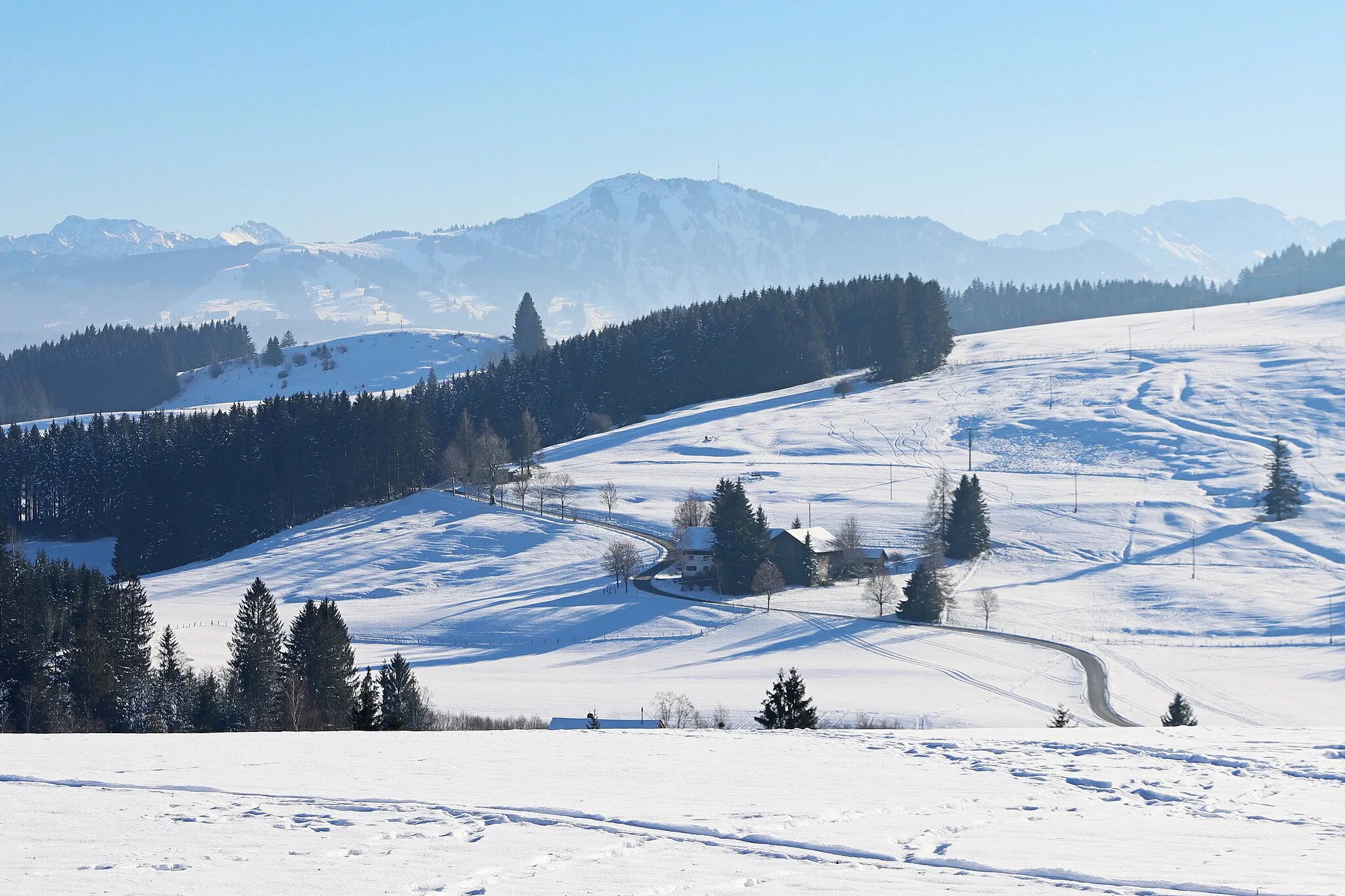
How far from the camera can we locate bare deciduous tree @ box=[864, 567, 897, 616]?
219ft

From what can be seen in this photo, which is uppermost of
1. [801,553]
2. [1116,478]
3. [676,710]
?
[1116,478]

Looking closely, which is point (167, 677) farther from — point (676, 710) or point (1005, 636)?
point (1005, 636)

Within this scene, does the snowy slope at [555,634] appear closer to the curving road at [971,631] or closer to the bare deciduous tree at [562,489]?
the curving road at [971,631]

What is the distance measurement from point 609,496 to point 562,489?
4856 mm

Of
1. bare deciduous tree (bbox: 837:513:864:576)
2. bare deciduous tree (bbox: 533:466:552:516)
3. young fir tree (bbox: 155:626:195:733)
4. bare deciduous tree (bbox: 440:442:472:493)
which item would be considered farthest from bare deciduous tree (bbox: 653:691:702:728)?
bare deciduous tree (bbox: 440:442:472:493)

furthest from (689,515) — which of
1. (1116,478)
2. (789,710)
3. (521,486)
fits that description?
(789,710)

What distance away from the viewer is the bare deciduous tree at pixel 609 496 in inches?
3664

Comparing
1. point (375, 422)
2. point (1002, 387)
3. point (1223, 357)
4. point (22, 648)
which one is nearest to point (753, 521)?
point (22, 648)

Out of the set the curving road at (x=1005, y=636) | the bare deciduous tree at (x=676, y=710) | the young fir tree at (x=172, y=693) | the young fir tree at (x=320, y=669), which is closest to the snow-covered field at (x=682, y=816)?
the curving road at (x=1005, y=636)

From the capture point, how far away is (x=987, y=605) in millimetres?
64438

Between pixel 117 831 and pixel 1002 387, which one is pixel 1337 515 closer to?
pixel 1002 387

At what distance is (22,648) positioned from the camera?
149 feet

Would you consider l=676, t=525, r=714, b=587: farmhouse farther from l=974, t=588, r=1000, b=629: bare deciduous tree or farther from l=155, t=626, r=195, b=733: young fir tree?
l=155, t=626, r=195, b=733: young fir tree

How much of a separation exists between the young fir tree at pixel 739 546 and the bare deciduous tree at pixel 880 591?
7516mm
